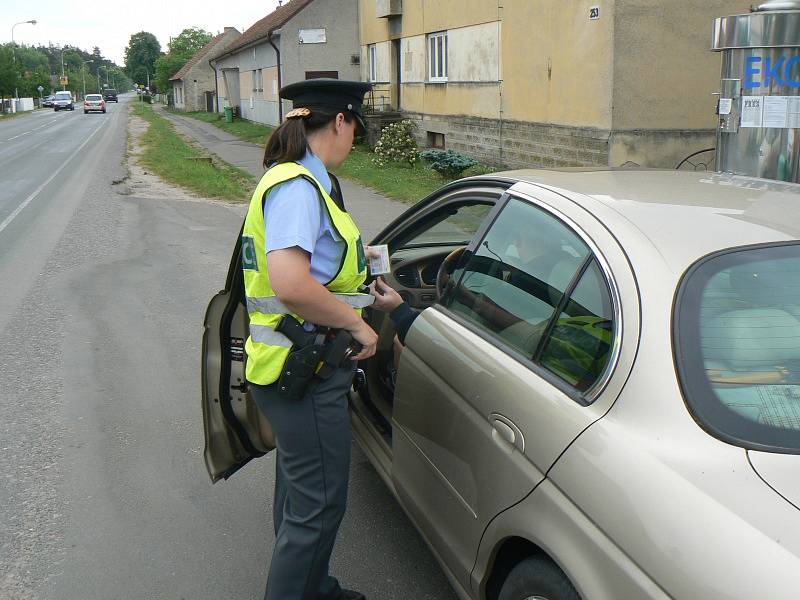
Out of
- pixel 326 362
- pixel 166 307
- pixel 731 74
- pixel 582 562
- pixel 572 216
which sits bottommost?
pixel 166 307

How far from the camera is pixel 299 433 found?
2557mm

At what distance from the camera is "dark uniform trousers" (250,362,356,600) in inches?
101

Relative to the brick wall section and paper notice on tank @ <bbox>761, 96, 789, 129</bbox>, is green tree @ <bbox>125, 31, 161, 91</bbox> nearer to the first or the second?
the brick wall section

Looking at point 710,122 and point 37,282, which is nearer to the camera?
point 37,282

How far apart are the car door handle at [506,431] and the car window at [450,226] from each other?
3.25 ft

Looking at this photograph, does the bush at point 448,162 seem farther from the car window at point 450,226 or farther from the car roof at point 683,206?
the car roof at point 683,206

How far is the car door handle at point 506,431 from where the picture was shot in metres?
2.20

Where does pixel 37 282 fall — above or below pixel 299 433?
below

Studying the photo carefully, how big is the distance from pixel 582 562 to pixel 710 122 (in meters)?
13.0

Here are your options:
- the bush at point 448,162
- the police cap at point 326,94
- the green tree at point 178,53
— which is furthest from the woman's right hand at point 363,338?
the green tree at point 178,53

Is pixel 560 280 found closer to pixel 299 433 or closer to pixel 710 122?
pixel 299 433

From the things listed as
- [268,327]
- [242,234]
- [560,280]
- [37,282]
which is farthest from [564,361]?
[37,282]

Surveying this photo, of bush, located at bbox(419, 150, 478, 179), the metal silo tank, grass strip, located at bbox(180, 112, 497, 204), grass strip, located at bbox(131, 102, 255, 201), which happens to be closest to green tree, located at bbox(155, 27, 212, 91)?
grass strip, located at bbox(131, 102, 255, 201)

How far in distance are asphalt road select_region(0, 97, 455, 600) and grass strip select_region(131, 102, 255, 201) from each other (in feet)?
24.2
